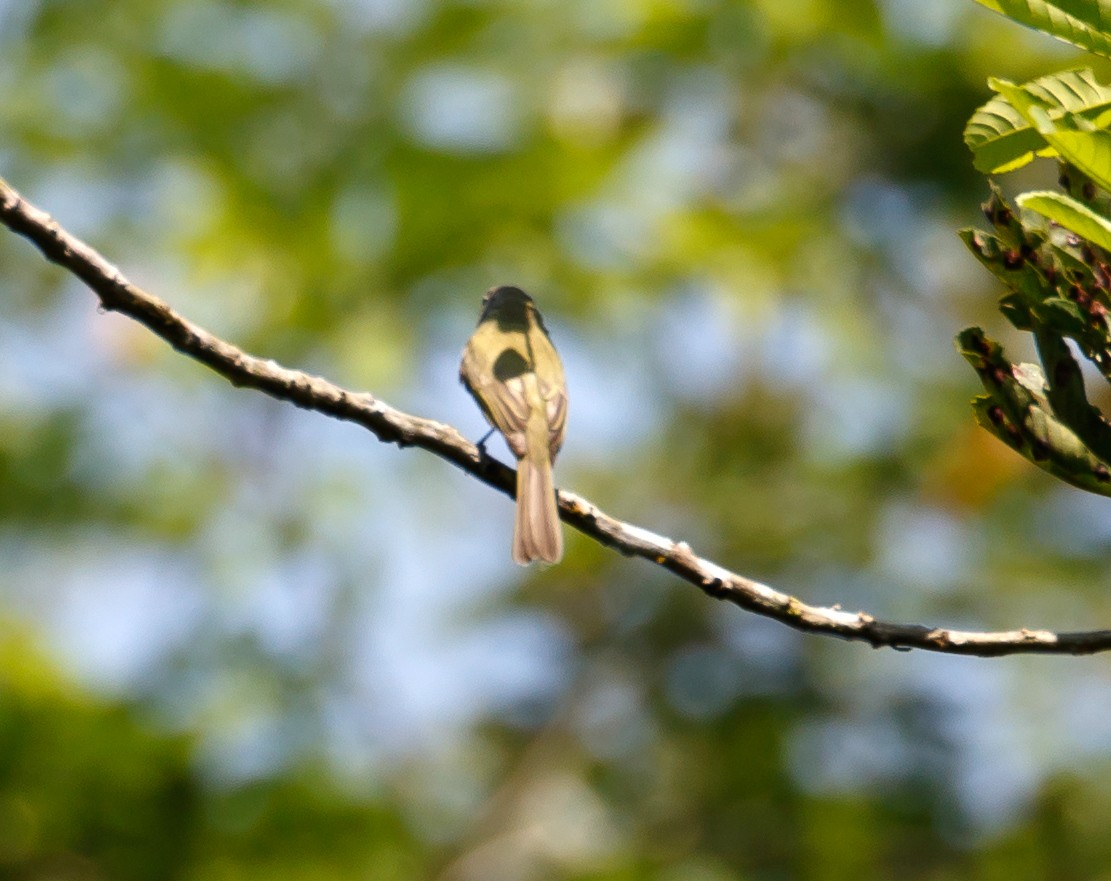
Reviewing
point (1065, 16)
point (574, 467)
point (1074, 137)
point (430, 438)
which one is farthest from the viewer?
point (574, 467)

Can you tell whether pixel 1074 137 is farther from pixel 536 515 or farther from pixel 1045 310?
pixel 536 515

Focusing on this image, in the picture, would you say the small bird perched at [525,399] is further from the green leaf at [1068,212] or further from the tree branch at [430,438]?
the green leaf at [1068,212]

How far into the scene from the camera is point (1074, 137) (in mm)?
1618

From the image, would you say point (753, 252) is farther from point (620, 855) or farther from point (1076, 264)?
point (1076, 264)

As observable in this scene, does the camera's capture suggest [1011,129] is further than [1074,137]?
Yes

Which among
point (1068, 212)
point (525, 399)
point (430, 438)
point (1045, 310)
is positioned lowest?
point (1068, 212)

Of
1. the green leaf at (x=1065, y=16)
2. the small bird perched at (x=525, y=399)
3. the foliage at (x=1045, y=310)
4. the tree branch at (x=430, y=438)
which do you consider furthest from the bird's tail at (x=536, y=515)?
the green leaf at (x=1065, y=16)

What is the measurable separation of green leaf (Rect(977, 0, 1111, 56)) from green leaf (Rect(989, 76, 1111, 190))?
20cm

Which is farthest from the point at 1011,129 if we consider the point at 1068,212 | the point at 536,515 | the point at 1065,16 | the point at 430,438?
the point at 536,515

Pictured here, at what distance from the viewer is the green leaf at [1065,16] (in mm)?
1810

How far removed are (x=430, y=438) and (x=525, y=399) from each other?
1.57m

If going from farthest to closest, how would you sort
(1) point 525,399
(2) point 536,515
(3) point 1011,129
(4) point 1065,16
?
1. (1) point 525,399
2. (2) point 536,515
3. (3) point 1011,129
4. (4) point 1065,16

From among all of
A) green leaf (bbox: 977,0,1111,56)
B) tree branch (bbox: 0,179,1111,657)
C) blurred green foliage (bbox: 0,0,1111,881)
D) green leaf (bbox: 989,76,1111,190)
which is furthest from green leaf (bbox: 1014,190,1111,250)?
blurred green foliage (bbox: 0,0,1111,881)

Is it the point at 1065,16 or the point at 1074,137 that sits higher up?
the point at 1065,16
